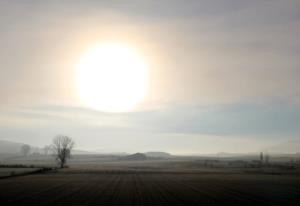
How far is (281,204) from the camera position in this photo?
35.9 meters

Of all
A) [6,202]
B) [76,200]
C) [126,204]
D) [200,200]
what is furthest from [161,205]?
[6,202]

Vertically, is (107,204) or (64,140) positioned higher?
(64,140)

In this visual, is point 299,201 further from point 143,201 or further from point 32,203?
point 32,203

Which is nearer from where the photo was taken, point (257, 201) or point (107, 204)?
point (107, 204)

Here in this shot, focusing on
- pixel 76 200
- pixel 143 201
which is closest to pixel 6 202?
pixel 76 200

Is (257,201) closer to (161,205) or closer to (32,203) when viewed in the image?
(161,205)

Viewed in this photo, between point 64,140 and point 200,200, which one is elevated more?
point 64,140

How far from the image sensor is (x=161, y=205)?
34562 millimetres

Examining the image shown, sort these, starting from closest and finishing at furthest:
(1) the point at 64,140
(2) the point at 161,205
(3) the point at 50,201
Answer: (2) the point at 161,205, (3) the point at 50,201, (1) the point at 64,140

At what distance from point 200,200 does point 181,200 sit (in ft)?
6.34

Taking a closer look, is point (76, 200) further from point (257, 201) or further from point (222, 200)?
point (257, 201)

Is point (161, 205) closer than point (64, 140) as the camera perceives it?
Yes

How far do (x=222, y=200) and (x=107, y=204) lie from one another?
11.7 metres

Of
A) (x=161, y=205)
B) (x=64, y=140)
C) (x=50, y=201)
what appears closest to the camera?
(x=161, y=205)
